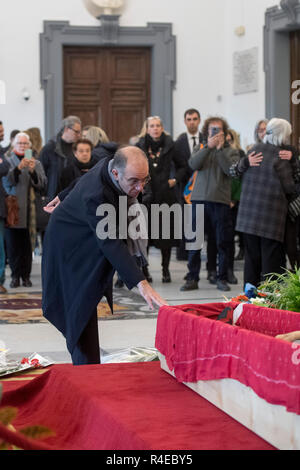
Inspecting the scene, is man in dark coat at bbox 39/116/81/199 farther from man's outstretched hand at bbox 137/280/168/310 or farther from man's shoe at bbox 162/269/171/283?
man's outstretched hand at bbox 137/280/168/310

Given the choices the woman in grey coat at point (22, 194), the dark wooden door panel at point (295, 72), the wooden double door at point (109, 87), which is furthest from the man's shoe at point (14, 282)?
the wooden double door at point (109, 87)

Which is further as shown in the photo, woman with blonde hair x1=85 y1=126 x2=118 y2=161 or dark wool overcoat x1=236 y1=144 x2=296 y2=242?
woman with blonde hair x1=85 y1=126 x2=118 y2=161

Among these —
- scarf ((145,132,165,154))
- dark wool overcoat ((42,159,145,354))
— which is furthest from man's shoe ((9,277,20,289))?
dark wool overcoat ((42,159,145,354))

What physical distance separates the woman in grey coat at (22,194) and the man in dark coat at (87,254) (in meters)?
4.61

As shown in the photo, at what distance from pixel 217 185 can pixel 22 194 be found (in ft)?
7.12

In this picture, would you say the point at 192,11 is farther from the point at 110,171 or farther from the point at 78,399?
the point at 78,399

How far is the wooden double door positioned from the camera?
654 inches

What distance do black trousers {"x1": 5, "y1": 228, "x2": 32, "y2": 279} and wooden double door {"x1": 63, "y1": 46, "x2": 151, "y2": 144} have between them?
24.3 feet

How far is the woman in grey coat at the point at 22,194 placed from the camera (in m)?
9.27

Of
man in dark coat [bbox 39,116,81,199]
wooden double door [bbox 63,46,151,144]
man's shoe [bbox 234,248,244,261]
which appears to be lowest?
man's shoe [bbox 234,248,244,261]

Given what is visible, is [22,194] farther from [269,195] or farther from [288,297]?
[288,297]

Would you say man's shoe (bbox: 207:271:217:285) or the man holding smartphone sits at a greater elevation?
the man holding smartphone

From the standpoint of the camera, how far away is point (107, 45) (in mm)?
16422

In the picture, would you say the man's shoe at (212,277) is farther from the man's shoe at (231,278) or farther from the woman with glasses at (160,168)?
the woman with glasses at (160,168)
